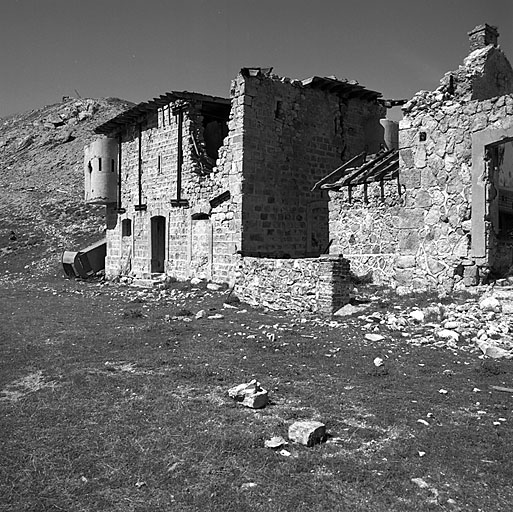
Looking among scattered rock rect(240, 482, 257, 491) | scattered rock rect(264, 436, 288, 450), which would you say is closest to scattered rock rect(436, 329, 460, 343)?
scattered rock rect(264, 436, 288, 450)

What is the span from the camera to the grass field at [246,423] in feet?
12.4

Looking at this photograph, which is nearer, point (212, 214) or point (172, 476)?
point (172, 476)

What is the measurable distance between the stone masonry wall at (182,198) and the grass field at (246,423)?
7.11 meters

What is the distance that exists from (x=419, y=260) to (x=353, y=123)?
8549 millimetres

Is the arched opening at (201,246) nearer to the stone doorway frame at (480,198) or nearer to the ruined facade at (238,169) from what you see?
the ruined facade at (238,169)

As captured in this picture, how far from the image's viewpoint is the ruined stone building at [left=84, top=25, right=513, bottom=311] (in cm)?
1114

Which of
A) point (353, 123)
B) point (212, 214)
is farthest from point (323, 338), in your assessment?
point (353, 123)

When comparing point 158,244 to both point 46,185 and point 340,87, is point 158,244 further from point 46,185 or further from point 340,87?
point 46,185

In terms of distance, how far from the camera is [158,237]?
2022 centimetres

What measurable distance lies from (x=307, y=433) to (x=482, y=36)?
12136 millimetres

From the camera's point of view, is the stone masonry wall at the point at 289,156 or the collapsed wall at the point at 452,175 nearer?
the collapsed wall at the point at 452,175

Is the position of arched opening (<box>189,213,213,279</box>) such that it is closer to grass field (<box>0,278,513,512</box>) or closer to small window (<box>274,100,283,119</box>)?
small window (<box>274,100,283,119</box>)

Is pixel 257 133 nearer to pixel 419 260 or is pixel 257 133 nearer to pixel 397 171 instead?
pixel 397 171

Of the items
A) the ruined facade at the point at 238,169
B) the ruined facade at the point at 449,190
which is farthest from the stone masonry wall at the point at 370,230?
the ruined facade at the point at 238,169
